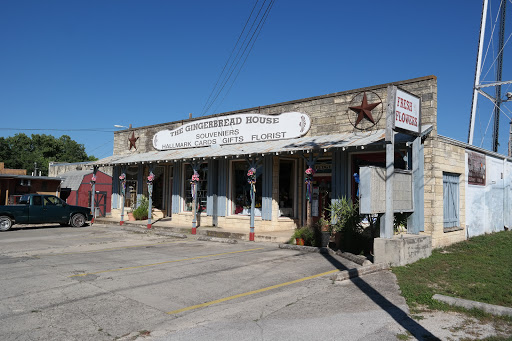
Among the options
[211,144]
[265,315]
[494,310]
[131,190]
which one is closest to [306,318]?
[265,315]

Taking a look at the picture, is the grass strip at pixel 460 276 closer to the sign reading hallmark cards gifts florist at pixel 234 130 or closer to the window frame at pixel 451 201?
the window frame at pixel 451 201

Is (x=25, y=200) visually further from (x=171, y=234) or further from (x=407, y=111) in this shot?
(x=407, y=111)

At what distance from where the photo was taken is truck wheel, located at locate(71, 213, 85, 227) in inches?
775

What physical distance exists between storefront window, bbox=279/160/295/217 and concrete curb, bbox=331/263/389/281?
7.34 metres

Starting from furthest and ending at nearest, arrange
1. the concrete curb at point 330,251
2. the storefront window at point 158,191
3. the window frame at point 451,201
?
the storefront window at point 158,191, the window frame at point 451,201, the concrete curb at point 330,251

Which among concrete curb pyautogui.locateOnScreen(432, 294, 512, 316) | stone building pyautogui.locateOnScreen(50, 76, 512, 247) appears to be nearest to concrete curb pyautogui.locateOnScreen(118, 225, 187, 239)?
stone building pyautogui.locateOnScreen(50, 76, 512, 247)

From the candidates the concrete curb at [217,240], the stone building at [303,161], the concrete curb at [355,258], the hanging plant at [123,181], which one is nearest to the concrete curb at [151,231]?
the stone building at [303,161]

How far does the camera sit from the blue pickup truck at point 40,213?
17.7 metres

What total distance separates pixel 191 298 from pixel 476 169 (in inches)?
482

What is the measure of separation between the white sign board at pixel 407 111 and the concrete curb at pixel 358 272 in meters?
3.22

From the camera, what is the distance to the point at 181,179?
19547 mm

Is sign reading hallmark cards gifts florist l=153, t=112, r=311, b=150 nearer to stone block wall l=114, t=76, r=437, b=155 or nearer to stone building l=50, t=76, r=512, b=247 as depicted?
stone building l=50, t=76, r=512, b=247

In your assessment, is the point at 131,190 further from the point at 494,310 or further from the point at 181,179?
the point at 494,310

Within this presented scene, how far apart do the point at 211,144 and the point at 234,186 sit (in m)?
2.42
